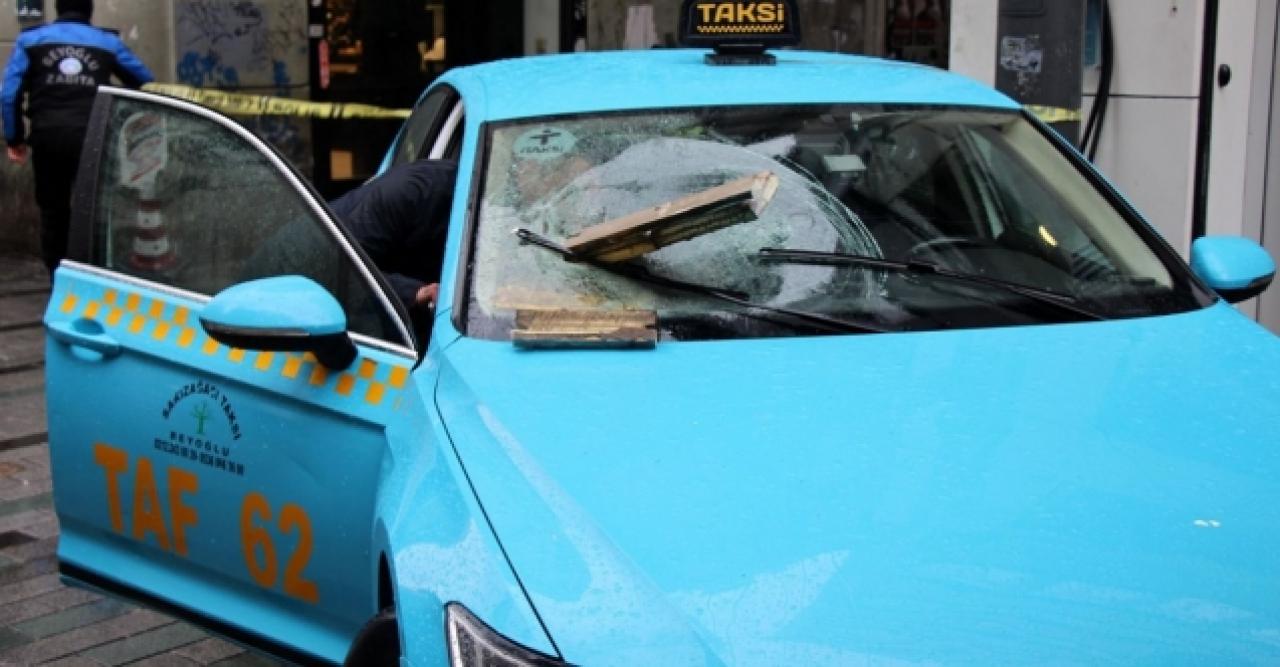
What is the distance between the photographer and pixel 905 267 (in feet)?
11.9

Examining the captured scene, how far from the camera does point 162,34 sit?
39.3 feet

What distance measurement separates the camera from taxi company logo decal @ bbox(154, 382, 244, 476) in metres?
3.86

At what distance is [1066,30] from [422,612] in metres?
4.97

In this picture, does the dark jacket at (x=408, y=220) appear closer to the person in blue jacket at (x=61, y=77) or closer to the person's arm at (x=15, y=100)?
the person in blue jacket at (x=61, y=77)

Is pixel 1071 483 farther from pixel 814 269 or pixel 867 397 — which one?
pixel 814 269

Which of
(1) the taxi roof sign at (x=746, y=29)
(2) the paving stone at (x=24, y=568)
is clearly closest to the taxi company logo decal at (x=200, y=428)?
(1) the taxi roof sign at (x=746, y=29)

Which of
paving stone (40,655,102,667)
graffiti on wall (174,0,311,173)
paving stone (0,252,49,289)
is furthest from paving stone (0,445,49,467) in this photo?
graffiti on wall (174,0,311,173)

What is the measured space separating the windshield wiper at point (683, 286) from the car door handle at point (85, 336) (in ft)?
3.78

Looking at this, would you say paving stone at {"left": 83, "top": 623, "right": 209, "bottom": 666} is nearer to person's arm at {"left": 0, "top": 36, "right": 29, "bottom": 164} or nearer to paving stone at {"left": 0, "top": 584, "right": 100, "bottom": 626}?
paving stone at {"left": 0, "top": 584, "right": 100, "bottom": 626}

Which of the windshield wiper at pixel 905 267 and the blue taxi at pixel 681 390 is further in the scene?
the windshield wiper at pixel 905 267

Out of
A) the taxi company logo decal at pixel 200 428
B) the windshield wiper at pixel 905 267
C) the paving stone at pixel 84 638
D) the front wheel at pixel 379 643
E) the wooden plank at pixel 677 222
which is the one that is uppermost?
the wooden plank at pixel 677 222

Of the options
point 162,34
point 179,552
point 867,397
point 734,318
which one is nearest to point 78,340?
point 179,552

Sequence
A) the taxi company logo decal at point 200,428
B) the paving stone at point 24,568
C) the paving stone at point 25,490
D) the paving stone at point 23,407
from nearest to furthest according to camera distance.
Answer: the taxi company logo decal at point 200,428 → the paving stone at point 24,568 → the paving stone at point 25,490 → the paving stone at point 23,407

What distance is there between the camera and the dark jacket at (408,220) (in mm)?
4316
